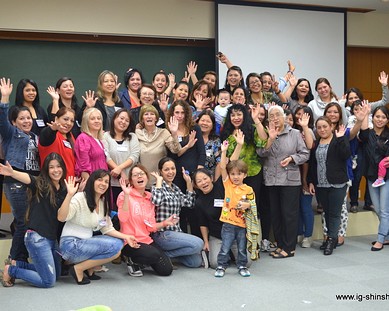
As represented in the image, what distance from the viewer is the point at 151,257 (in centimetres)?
434

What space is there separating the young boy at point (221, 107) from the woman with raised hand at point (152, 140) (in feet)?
2.09

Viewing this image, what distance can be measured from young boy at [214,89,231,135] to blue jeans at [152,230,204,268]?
120 centimetres

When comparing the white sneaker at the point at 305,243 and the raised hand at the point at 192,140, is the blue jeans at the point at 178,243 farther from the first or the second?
the white sneaker at the point at 305,243

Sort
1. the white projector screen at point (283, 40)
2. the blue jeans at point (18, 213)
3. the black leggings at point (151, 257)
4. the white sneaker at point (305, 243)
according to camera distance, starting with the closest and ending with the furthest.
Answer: the blue jeans at point (18, 213), the black leggings at point (151, 257), the white sneaker at point (305, 243), the white projector screen at point (283, 40)

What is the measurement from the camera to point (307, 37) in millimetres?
8250

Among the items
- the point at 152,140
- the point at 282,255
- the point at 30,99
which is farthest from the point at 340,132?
the point at 30,99

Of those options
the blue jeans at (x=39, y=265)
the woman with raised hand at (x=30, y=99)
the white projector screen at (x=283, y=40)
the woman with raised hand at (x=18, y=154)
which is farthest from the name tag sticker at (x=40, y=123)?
the white projector screen at (x=283, y=40)

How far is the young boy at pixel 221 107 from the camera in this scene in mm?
5328

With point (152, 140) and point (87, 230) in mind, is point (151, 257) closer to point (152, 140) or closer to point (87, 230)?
point (87, 230)

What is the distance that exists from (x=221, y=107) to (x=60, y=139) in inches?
68.9

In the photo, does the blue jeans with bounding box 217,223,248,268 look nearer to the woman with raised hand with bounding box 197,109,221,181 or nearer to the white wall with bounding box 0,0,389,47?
the woman with raised hand with bounding box 197,109,221,181

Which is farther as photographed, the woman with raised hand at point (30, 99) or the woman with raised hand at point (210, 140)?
the woman with raised hand at point (210, 140)

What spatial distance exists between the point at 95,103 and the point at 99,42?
273 centimetres

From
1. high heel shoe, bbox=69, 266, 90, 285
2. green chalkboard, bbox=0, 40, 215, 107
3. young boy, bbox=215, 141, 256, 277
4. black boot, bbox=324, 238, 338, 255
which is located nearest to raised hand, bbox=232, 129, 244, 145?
young boy, bbox=215, 141, 256, 277
